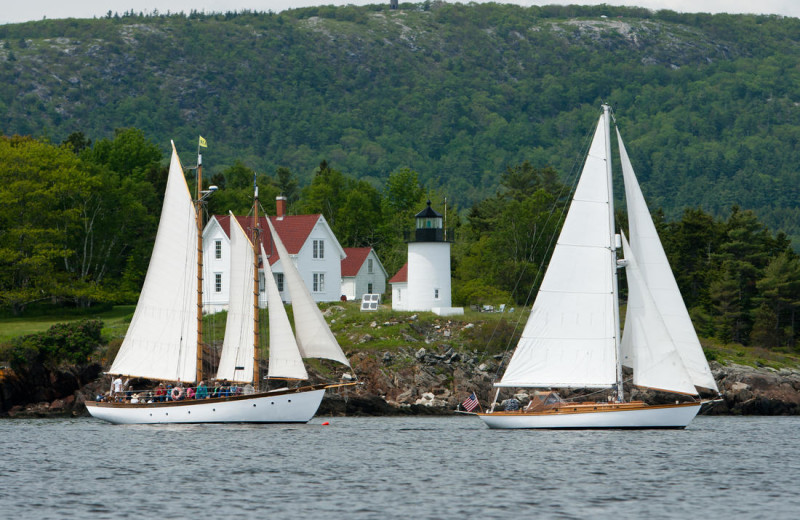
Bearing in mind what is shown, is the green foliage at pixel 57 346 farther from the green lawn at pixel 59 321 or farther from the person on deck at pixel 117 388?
the person on deck at pixel 117 388

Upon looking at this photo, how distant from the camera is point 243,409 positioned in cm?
5059

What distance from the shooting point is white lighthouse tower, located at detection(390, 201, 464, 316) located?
75.1 m

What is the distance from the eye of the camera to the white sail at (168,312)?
5262cm

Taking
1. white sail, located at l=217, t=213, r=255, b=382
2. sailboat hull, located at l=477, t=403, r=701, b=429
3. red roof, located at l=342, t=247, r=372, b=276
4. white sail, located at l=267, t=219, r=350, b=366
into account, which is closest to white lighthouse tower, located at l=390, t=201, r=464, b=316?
red roof, located at l=342, t=247, r=372, b=276

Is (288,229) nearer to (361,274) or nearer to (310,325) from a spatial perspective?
(361,274)

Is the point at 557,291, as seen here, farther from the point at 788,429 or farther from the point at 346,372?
the point at 346,372

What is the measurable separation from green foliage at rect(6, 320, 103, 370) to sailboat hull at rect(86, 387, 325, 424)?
1202cm

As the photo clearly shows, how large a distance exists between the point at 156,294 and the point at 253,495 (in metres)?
23.3

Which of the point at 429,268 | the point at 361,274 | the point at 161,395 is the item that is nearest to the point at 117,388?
the point at 161,395

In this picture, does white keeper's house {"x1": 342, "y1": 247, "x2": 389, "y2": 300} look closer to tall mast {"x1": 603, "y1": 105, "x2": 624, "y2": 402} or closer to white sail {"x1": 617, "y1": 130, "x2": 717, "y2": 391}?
tall mast {"x1": 603, "y1": 105, "x2": 624, "y2": 402}

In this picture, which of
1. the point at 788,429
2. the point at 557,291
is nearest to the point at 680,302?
the point at 557,291

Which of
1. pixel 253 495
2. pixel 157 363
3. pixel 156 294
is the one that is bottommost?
pixel 253 495

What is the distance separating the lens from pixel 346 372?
214 ft

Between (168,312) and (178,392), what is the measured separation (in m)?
3.86
